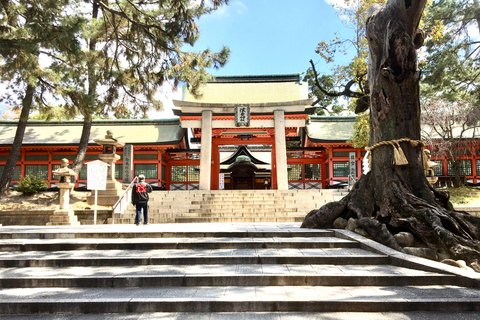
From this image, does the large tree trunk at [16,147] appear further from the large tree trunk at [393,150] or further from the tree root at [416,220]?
the tree root at [416,220]

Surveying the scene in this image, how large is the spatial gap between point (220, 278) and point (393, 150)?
397 cm

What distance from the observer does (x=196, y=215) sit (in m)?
11.1

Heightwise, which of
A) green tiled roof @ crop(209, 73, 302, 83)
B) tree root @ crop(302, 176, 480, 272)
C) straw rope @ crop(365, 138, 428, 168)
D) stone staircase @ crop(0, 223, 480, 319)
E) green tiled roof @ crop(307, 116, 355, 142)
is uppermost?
green tiled roof @ crop(209, 73, 302, 83)

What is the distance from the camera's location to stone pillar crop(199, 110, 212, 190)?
15250mm

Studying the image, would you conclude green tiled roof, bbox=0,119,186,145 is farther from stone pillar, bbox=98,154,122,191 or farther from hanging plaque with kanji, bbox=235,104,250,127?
stone pillar, bbox=98,154,122,191

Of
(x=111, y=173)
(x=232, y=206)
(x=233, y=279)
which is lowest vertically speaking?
(x=233, y=279)

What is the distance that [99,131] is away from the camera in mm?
21000

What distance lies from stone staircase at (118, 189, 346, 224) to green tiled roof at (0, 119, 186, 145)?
6.55m

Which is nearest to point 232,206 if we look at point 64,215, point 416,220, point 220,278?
point 64,215

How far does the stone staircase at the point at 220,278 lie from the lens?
3.37 metres

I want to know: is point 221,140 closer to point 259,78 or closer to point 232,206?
point 259,78

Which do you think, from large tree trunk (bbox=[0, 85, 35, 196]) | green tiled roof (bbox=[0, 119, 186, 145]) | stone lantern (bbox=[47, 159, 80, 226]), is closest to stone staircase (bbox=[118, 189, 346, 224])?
stone lantern (bbox=[47, 159, 80, 226])

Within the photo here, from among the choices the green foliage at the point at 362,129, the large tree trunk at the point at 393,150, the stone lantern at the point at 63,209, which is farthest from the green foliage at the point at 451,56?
the stone lantern at the point at 63,209

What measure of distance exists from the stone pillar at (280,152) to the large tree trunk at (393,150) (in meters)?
8.29
